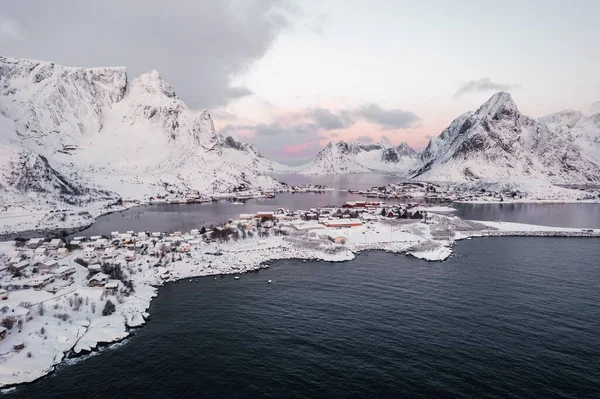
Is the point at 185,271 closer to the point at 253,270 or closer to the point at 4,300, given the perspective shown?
the point at 253,270

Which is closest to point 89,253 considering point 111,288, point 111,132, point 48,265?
point 48,265

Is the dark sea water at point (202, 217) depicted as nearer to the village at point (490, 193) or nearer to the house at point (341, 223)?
the house at point (341, 223)

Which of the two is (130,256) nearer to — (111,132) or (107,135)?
(107,135)

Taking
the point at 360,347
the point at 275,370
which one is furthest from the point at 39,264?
the point at 360,347

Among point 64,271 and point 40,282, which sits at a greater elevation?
point 64,271

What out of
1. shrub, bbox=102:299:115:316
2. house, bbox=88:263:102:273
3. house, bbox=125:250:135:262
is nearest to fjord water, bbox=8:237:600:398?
shrub, bbox=102:299:115:316

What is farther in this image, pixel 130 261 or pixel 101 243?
pixel 101 243

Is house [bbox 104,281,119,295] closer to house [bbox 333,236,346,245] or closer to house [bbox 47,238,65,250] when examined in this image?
house [bbox 47,238,65,250]
